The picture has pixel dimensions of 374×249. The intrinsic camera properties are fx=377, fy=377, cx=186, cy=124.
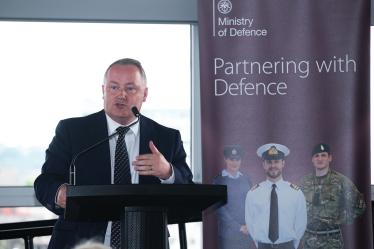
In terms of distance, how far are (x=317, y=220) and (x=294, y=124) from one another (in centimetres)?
69

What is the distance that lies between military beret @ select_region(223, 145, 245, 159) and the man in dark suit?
1.40ft

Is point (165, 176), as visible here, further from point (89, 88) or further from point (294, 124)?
point (89, 88)

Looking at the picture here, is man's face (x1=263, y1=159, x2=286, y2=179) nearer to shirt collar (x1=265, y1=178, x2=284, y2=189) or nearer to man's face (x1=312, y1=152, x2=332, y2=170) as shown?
shirt collar (x1=265, y1=178, x2=284, y2=189)

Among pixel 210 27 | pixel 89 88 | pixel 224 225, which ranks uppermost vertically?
pixel 210 27

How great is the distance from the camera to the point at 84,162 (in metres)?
2.19

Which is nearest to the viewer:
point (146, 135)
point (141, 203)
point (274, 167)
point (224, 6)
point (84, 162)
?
point (141, 203)

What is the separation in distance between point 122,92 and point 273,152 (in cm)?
115

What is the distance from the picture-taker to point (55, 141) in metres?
2.21

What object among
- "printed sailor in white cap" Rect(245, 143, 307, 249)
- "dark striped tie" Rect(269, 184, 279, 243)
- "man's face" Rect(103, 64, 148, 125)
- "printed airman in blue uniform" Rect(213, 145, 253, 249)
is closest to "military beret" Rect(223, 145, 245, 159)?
"printed airman in blue uniform" Rect(213, 145, 253, 249)

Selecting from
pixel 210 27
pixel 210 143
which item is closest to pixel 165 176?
pixel 210 143

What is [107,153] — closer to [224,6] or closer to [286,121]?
[286,121]

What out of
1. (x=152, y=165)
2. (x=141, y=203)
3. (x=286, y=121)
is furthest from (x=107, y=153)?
(x=286, y=121)

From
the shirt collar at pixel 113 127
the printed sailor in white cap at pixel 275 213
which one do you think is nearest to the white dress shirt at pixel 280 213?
the printed sailor in white cap at pixel 275 213

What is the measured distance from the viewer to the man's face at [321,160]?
2.69 m
